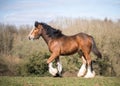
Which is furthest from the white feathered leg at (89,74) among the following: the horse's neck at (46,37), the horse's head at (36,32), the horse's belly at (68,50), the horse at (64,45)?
the horse's head at (36,32)

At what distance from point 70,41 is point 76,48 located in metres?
0.39

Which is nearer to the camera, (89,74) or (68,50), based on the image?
(89,74)

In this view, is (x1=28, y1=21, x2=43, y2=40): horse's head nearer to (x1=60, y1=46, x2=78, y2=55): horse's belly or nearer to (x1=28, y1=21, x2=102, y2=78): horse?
(x1=28, y1=21, x2=102, y2=78): horse

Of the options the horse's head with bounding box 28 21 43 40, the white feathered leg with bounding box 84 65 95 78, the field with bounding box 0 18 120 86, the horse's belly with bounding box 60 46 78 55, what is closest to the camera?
the white feathered leg with bounding box 84 65 95 78

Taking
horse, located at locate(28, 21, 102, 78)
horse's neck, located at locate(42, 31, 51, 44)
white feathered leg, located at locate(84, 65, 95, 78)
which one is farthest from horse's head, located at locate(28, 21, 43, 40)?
white feathered leg, located at locate(84, 65, 95, 78)

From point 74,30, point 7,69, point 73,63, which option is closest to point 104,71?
point 73,63

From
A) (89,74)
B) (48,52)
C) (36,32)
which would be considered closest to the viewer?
(89,74)

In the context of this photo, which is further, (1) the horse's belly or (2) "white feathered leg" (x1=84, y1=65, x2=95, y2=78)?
(1) the horse's belly

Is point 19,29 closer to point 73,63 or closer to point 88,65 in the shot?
point 73,63

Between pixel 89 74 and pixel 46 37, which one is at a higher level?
pixel 46 37

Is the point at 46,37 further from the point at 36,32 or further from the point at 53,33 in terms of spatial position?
the point at 36,32

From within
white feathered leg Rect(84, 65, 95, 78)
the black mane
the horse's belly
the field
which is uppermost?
the black mane

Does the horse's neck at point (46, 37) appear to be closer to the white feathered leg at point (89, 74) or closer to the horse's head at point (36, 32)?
the horse's head at point (36, 32)

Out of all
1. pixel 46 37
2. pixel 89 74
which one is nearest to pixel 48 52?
pixel 46 37
